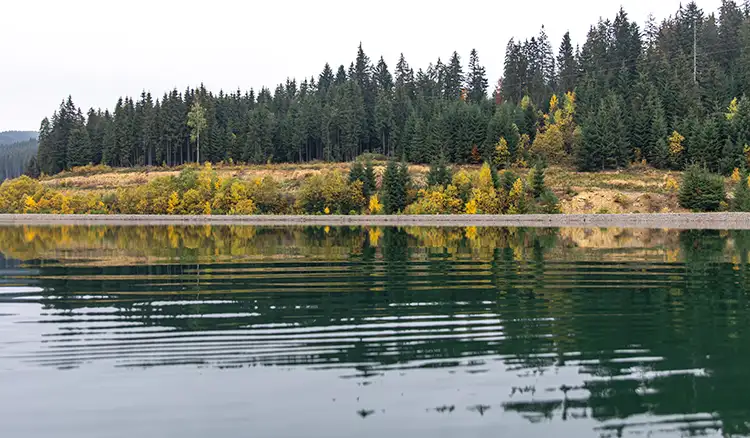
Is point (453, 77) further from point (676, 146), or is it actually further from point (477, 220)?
point (477, 220)

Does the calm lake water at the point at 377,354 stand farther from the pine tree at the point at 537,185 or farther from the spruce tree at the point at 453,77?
the spruce tree at the point at 453,77

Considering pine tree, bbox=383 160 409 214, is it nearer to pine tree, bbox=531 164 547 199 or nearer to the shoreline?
the shoreline

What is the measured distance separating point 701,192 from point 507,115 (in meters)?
45.9

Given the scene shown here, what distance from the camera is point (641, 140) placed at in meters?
113

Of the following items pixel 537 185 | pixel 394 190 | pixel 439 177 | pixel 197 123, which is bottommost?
pixel 394 190

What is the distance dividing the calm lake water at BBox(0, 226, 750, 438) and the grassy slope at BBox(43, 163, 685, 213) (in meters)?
64.1

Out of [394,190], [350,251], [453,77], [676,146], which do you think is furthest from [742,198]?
[453,77]

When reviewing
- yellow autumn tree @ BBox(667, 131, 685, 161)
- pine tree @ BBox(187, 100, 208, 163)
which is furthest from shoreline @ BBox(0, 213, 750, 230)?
pine tree @ BBox(187, 100, 208, 163)

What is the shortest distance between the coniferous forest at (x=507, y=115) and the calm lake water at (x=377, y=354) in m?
82.0

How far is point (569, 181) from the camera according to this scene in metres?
101

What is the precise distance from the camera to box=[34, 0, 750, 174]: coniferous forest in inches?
4405

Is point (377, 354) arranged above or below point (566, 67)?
below

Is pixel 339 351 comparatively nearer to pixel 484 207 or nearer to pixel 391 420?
pixel 391 420

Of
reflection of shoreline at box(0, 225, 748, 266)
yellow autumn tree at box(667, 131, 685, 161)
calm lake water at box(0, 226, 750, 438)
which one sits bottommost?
calm lake water at box(0, 226, 750, 438)
